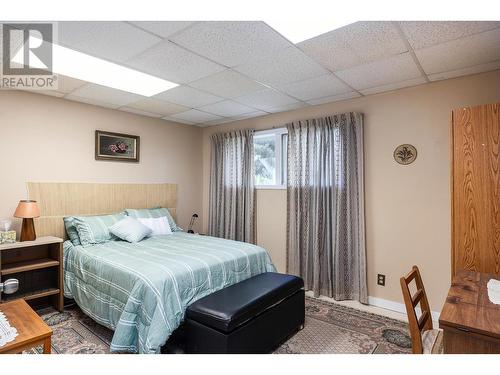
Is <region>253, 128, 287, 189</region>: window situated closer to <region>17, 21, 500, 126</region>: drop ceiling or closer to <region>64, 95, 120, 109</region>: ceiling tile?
<region>17, 21, 500, 126</region>: drop ceiling

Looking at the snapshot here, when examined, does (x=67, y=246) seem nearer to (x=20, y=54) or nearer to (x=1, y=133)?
(x=1, y=133)

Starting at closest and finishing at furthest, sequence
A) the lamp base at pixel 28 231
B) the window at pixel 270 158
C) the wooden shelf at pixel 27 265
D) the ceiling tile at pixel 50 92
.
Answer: the wooden shelf at pixel 27 265 → the lamp base at pixel 28 231 → the ceiling tile at pixel 50 92 → the window at pixel 270 158

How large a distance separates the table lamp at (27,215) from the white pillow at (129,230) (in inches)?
27.8

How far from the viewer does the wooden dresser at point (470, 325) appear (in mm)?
1100

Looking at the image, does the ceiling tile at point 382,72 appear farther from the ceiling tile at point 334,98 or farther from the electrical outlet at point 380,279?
the electrical outlet at point 380,279

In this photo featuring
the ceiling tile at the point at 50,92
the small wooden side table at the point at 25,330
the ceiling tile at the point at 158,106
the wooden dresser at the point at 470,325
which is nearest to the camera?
the wooden dresser at the point at 470,325

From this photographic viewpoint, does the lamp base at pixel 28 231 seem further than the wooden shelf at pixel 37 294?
Yes

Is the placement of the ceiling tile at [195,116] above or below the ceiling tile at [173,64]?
above

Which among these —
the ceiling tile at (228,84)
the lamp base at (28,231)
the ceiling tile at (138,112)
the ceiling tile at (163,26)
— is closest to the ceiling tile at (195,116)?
the ceiling tile at (138,112)

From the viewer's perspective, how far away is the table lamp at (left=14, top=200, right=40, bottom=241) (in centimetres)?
272

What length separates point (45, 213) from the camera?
3.12 m

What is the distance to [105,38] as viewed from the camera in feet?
6.19

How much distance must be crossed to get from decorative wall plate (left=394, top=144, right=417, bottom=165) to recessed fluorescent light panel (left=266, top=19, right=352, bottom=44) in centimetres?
162

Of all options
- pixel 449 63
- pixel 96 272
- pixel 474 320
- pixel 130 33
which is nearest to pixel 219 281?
pixel 96 272
